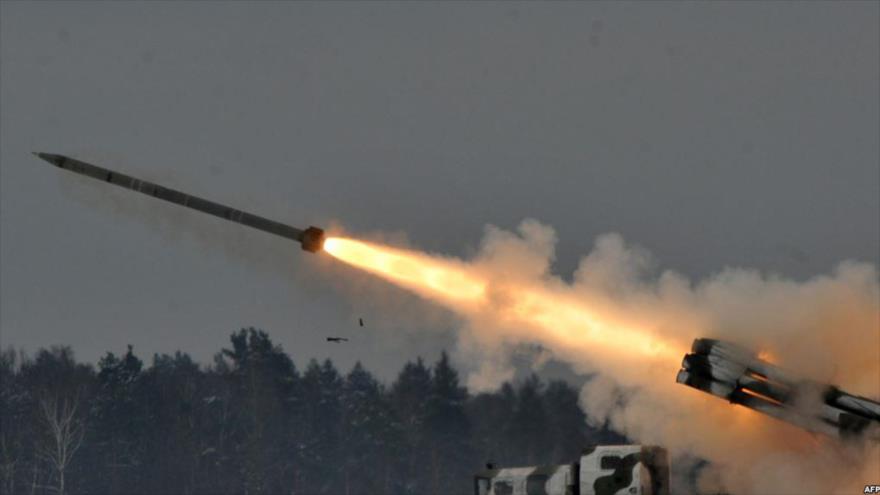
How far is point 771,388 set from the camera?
212 ft

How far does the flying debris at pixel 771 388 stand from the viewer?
64.3 metres

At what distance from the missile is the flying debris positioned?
11242 mm

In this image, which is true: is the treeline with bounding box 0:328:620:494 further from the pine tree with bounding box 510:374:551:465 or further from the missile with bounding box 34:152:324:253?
the missile with bounding box 34:152:324:253

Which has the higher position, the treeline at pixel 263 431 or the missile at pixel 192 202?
the treeline at pixel 263 431

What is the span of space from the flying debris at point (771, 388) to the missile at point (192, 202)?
36.9ft

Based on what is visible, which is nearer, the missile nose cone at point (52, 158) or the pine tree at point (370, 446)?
the missile nose cone at point (52, 158)

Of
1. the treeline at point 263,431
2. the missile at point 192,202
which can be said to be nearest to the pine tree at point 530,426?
the treeline at point 263,431

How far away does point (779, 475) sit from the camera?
219ft

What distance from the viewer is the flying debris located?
64.3 metres

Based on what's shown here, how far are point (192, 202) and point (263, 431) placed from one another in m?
73.2

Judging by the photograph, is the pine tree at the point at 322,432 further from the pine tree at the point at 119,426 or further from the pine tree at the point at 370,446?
the pine tree at the point at 119,426

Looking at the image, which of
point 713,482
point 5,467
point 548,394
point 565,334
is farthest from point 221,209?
point 548,394

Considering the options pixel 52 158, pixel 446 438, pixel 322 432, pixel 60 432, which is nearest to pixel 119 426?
pixel 60 432

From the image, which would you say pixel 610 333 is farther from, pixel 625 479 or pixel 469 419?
pixel 469 419
